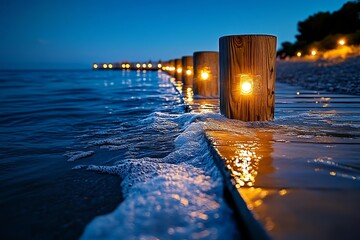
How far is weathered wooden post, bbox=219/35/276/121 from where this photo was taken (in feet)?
10.1

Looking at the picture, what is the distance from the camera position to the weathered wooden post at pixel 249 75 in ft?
10.1

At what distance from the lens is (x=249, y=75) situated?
3123 mm

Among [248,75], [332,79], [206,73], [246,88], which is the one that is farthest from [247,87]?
[332,79]

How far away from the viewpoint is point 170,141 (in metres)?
3.17

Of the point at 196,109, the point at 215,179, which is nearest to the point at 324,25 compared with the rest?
the point at 196,109

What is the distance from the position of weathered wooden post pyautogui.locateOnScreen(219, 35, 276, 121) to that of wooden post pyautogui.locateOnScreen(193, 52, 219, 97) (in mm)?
2384

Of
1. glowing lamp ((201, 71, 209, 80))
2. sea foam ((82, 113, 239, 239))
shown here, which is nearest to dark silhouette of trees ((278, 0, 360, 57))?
glowing lamp ((201, 71, 209, 80))

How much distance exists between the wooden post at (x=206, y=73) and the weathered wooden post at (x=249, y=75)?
93.8 inches

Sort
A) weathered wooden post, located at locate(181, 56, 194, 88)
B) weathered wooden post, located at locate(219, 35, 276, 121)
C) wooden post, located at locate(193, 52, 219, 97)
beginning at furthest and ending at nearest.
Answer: weathered wooden post, located at locate(181, 56, 194, 88), wooden post, located at locate(193, 52, 219, 97), weathered wooden post, located at locate(219, 35, 276, 121)

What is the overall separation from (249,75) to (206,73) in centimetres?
270

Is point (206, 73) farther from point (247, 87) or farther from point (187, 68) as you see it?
point (187, 68)

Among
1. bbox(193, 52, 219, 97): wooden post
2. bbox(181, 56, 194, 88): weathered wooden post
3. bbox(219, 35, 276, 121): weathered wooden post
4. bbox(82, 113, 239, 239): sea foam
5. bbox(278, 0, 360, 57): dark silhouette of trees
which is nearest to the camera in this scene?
bbox(82, 113, 239, 239): sea foam

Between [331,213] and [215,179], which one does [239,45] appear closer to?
[215,179]

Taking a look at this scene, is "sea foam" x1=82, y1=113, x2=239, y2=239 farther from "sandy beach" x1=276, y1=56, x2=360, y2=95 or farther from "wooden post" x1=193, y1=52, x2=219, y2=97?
"sandy beach" x1=276, y1=56, x2=360, y2=95
